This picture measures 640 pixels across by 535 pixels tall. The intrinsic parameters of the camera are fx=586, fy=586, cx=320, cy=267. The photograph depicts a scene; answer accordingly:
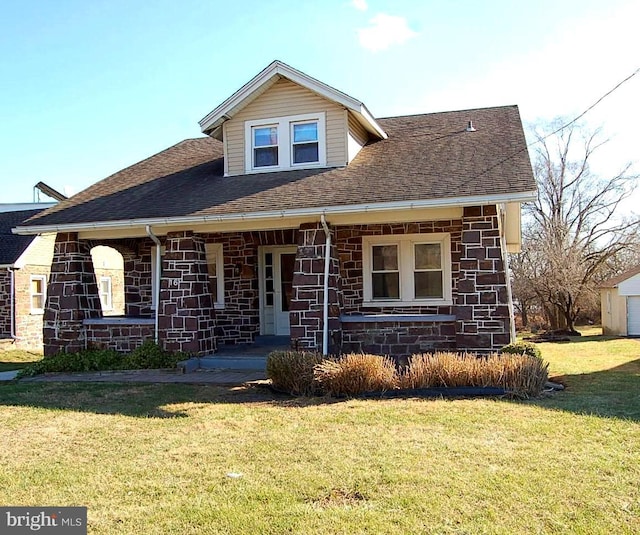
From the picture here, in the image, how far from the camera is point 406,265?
1282 cm

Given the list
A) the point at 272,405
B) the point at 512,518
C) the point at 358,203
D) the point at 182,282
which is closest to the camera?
the point at 512,518

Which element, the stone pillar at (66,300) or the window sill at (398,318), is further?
the stone pillar at (66,300)

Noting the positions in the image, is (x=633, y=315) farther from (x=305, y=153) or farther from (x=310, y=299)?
(x=310, y=299)

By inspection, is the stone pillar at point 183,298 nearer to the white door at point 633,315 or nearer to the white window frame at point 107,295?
the white window frame at point 107,295

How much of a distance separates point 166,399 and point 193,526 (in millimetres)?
4892

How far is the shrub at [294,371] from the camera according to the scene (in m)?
8.93

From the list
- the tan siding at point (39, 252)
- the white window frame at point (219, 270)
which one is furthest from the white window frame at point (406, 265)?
the tan siding at point (39, 252)

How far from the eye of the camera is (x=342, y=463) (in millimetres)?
5426

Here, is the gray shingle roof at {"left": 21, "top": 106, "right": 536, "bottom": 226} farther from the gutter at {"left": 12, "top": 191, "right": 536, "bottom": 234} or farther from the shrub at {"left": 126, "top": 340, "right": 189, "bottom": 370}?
the shrub at {"left": 126, "top": 340, "right": 189, "bottom": 370}

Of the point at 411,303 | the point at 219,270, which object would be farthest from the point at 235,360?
the point at 411,303

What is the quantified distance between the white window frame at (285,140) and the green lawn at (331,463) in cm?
625

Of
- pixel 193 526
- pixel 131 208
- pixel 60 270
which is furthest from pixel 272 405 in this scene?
pixel 60 270

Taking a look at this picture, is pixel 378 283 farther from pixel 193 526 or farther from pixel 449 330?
pixel 193 526

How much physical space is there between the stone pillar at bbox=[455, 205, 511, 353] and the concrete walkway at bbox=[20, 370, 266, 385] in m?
3.80
